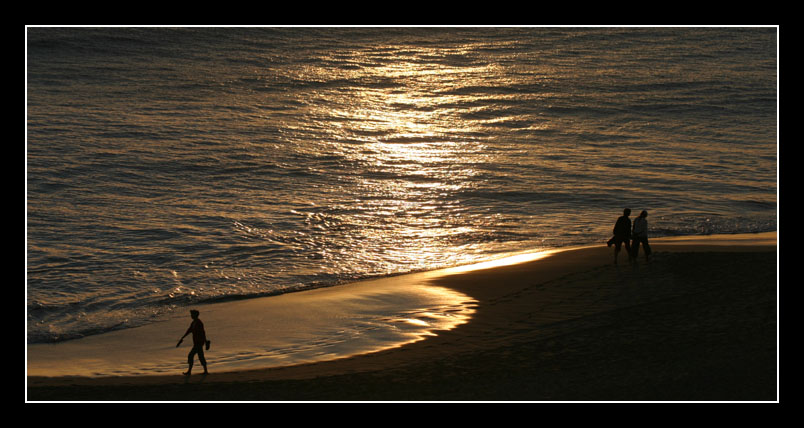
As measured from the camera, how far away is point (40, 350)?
13570mm

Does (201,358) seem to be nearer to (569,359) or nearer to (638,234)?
(569,359)

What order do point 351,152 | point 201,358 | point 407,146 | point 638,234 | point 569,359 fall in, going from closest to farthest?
point 569,359
point 201,358
point 638,234
point 351,152
point 407,146

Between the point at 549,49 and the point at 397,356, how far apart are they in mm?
44705

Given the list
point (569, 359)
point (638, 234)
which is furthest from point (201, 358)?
point (638, 234)

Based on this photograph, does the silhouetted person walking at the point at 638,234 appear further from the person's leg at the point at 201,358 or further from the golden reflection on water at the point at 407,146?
the person's leg at the point at 201,358

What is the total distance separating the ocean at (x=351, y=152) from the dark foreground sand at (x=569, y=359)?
392cm

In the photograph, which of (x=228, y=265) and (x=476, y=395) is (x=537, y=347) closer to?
(x=476, y=395)

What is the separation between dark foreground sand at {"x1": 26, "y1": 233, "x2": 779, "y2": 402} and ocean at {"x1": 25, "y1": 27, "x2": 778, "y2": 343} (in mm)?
3922

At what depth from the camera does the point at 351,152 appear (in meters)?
31.8

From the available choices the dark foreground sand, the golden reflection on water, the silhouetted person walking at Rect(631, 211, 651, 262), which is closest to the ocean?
the golden reflection on water

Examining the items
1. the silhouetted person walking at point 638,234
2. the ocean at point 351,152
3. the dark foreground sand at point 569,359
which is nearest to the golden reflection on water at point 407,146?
the ocean at point 351,152

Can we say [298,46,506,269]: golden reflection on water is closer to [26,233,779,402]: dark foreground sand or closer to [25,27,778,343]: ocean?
[25,27,778,343]: ocean

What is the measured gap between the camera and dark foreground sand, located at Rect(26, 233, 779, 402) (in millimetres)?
10883

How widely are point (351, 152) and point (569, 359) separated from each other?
20.8 m
